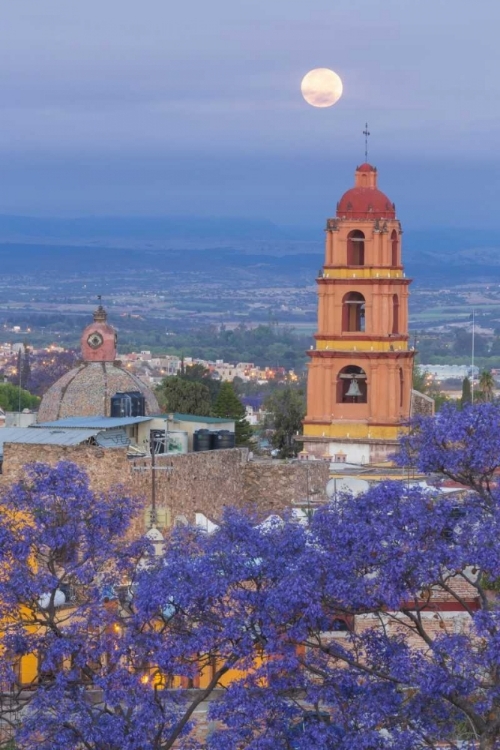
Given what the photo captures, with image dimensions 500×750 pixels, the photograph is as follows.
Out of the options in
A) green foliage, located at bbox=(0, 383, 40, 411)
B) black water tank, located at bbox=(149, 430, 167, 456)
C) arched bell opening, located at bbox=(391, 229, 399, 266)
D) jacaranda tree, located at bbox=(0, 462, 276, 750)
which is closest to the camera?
jacaranda tree, located at bbox=(0, 462, 276, 750)

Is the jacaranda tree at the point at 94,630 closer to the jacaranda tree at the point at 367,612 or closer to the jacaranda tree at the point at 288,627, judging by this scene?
the jacaranda tree at the point at 288,627

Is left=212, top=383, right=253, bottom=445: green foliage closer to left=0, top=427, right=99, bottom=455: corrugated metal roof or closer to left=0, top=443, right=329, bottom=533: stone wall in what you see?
left=0, top=443, right=329, bottom=533: stone wall

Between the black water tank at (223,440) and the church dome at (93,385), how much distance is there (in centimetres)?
503

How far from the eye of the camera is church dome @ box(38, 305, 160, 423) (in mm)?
37344

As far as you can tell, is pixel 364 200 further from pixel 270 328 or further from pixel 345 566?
pixel 270 328

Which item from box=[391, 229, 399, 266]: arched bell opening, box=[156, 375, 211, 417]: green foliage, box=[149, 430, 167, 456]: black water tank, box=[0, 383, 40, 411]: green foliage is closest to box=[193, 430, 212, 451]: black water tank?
box=[149, 430, 167, 456]: black water tank

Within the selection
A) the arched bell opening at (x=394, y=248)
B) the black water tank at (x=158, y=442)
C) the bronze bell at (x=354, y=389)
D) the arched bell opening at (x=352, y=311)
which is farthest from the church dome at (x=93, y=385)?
the black water tank at (x=158, y=442)

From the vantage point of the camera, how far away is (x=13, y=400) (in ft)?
228

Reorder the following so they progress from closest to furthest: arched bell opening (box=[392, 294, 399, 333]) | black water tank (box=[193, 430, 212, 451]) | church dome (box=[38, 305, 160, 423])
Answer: black water tank (box=[193, 430, 212, 451])
church dome (box=[38, 305, 160, 423])
arched bell opening (box=[392, 294, 399, 333])

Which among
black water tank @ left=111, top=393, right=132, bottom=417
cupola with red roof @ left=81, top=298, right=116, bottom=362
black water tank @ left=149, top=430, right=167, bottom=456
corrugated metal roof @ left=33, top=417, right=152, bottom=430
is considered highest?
cupola with red roof @ left=81, top=298, right=116, bottom=362

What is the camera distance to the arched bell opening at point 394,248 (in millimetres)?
40031

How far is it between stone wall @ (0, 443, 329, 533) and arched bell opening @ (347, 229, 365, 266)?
30.3 ft

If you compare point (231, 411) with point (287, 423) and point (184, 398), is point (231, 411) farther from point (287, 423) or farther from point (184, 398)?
point (184, 398)

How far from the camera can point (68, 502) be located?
1914 cm
